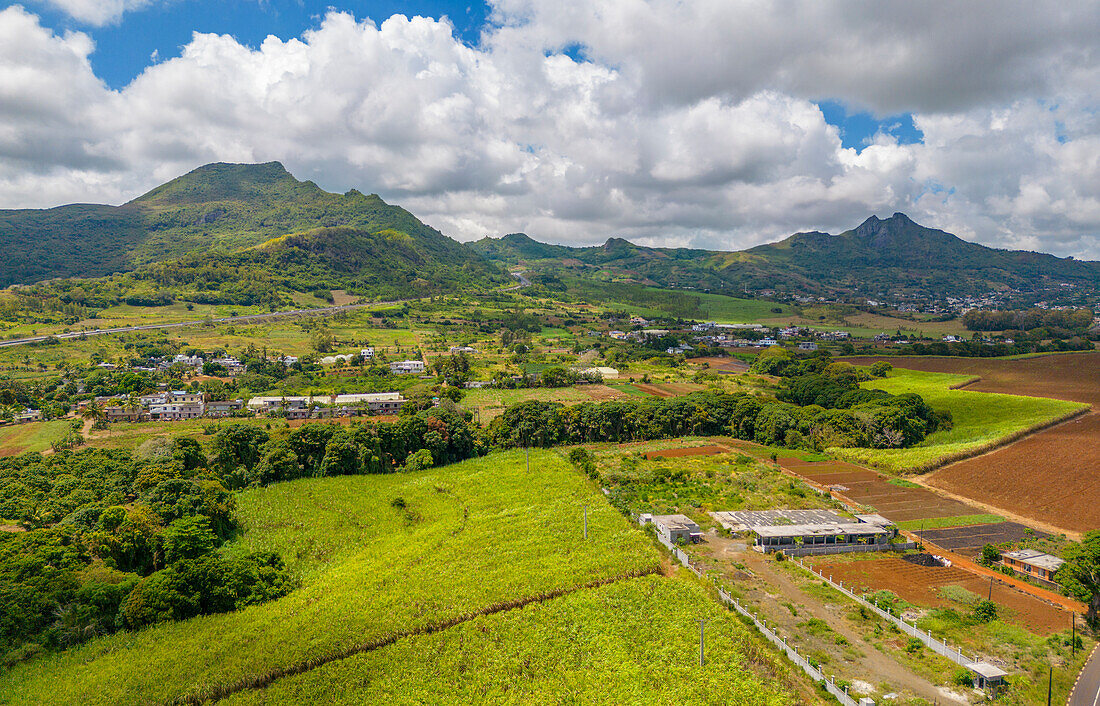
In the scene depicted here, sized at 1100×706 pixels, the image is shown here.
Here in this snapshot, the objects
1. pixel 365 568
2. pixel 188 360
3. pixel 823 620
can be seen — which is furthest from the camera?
pixel 188 360

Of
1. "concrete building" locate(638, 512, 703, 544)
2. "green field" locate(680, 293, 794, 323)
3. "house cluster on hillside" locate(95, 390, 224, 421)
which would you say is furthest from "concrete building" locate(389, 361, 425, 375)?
"green field" locate(680, 293, 794, 323)

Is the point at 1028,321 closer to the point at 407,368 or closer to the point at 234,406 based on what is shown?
the point at 407,368

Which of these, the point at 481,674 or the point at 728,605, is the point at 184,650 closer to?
the point at 481,674

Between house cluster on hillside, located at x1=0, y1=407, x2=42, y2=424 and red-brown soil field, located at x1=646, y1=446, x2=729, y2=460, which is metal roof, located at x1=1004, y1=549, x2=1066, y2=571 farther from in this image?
house cluster on hillside, located at x1=0, y1=407, x2=42, y2=424

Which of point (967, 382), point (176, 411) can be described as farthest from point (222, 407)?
point (967, 382)

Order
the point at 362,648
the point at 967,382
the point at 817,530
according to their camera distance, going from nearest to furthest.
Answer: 1. the point at 362,648
2. the point at 817,530
3. the point at 967,382

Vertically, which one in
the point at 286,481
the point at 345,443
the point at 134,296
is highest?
the point at 134,296

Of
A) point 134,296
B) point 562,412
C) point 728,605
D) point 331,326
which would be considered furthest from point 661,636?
point 134,296
